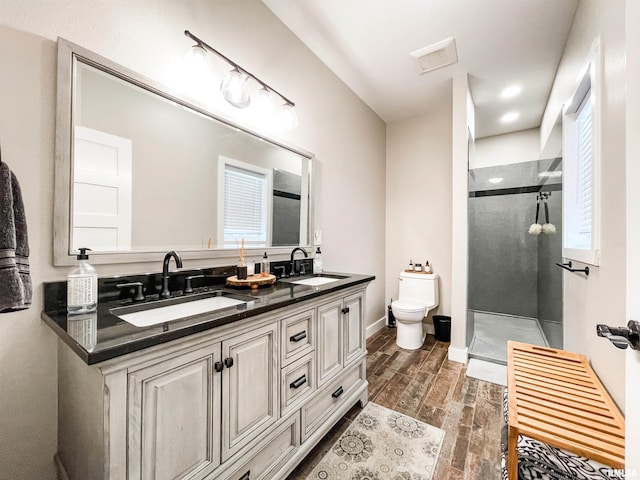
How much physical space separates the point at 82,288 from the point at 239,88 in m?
1.28

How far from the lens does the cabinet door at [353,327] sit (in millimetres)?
1713

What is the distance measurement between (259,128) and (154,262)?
3.60ft

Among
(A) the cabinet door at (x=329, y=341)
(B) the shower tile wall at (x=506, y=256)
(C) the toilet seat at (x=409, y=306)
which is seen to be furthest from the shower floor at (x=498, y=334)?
(A) the cabinet door at (x=329, y=341)

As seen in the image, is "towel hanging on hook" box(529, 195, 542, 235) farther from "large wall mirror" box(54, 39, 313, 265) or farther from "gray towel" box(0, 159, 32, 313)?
"gray towel" box(0, 159, 32, 313)

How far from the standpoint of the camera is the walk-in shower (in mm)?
2678

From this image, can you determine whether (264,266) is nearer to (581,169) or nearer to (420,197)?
(581,169)

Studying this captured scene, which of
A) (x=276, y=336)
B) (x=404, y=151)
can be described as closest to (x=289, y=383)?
(x=276, y=336)

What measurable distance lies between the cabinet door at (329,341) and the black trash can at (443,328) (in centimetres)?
189

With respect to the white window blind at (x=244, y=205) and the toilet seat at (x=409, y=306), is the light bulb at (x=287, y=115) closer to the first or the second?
the white window blind at (x=244, y=205)

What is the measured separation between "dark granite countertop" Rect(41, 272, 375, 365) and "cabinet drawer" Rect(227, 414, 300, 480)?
60 cm

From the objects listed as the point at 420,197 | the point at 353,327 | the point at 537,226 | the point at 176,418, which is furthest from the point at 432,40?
the point at 176,418

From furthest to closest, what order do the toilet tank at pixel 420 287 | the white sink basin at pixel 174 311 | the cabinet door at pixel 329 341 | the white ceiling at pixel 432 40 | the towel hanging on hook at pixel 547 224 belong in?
1. the toilet tank at pixel 420 287
2. the towel hanging on hook at pixel 547 224
3. the white ceiling at pixel 432 40
4. the cabinet door at pixel 329 341
5. the white sink basin at pixel 174 311

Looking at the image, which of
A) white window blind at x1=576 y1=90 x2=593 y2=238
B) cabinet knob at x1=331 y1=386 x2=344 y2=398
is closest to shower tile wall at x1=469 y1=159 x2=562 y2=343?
white window blind at x1=576 y1=90 x2=593 y2=238

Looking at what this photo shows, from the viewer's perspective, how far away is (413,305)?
112 inches
